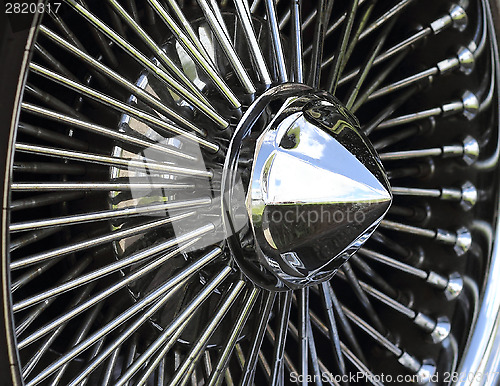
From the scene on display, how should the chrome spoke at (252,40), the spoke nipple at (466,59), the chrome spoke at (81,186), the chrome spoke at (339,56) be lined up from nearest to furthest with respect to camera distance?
the chrome spoke at (81,186) → the chrome spoke at (252,40) → the chrome spoke at (339,56) → the spoke nipple at (466,59)

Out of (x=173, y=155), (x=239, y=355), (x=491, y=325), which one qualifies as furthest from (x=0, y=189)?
(x=491, y=325)

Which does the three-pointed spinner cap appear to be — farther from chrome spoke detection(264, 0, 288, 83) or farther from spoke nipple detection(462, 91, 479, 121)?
spoke nipple detection(462, 91, 479, 121)

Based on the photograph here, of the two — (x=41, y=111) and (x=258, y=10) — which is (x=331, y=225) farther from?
(x=258, y=10)

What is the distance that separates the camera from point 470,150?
83cm

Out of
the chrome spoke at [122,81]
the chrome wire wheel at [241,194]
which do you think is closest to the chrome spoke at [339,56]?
the chrome wire wheel at [241,194]

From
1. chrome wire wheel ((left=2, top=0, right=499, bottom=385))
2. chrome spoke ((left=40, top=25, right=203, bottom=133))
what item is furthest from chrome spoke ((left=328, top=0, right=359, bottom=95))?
chrome spoke ((left=40, top=25, right=203, bottom=133))

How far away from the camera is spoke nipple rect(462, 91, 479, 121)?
830mm

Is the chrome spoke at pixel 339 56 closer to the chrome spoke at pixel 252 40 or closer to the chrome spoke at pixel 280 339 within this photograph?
the chrome spoke at pixel 252 40

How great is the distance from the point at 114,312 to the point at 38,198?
15 centimetres

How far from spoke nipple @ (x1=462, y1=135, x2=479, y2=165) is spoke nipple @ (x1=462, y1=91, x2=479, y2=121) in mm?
29

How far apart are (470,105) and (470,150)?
0.06m

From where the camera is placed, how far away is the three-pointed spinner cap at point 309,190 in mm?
557

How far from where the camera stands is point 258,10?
829 millimetres

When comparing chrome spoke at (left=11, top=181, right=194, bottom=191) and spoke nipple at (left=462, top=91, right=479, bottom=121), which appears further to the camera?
spoke nipple at (left=462, top=91, right=479, bottom=121)
